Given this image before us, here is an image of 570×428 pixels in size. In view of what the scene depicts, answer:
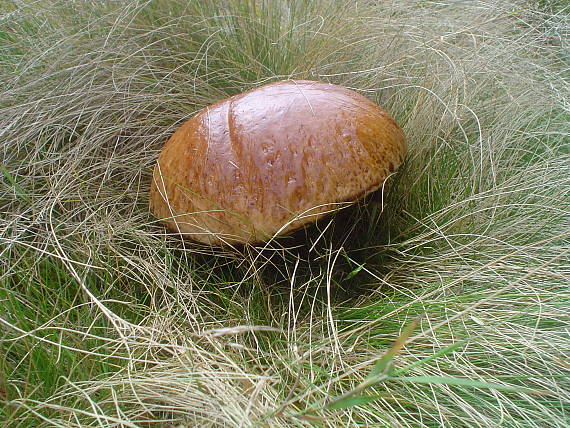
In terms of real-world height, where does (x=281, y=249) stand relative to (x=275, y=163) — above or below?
below

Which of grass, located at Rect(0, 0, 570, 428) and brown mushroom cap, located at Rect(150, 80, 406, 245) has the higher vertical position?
brown mushroom cap, located at Rect(150, 80, 406, 245)

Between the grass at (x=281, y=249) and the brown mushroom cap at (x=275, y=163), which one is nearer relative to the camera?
the grass at (x=281, y=249)

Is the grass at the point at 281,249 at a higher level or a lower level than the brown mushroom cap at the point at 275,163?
lower

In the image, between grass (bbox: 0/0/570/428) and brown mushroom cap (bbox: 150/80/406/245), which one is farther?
brown mushroom cap (bbox: 150/80/406/245)

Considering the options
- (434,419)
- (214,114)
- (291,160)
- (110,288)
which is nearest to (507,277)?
(434,419)
